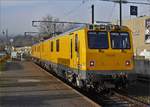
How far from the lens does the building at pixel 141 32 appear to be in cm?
6425

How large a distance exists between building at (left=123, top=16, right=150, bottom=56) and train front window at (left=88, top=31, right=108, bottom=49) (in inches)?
1846

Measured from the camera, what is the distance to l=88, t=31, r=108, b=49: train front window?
669 inches

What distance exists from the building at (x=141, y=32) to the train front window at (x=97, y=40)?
154 feet

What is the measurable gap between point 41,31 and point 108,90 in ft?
246

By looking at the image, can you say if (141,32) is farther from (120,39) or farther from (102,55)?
(102,55)

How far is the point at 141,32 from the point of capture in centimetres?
6719

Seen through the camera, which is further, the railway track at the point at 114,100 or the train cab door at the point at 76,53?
the train cab door at the point at 76,53

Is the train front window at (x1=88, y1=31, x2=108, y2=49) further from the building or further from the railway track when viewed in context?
the building

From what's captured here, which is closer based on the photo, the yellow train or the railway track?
the railway track

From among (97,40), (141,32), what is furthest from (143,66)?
(141,32)

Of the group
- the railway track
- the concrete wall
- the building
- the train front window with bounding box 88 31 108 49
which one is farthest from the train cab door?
the building

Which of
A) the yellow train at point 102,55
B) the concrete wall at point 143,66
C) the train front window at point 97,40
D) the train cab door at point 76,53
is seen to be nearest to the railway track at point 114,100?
the yellow train at point 102,55

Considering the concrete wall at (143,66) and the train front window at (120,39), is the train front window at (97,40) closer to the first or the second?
the train front window at (120,39)

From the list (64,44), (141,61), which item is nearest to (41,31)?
(141,61)
